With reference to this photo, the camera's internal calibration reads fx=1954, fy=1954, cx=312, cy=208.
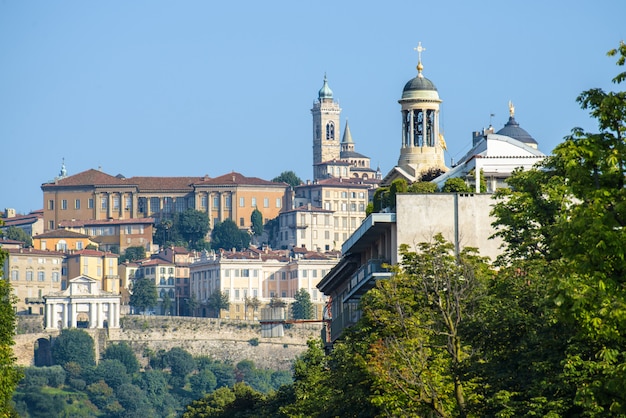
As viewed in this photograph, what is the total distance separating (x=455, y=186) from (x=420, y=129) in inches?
454

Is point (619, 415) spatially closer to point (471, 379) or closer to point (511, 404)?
point (511, 404)

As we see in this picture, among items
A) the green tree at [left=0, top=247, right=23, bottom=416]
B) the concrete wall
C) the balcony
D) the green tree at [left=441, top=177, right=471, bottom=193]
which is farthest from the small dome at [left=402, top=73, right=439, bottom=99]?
the green tree at [left=0, top=247, right=23, bottom=416]

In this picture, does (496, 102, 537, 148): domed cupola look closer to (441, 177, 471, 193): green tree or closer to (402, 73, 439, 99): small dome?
(402, 73, 439, 99): small dome

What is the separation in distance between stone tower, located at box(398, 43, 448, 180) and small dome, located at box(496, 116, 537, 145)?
1366 centimetres

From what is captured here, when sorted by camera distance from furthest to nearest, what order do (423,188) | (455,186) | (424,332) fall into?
(423,188), (455,186), (424,332)

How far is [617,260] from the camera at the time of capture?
20797mm

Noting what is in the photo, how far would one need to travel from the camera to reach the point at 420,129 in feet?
188

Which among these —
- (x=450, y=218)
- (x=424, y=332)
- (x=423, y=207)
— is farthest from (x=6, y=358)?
(x=450, y=218)

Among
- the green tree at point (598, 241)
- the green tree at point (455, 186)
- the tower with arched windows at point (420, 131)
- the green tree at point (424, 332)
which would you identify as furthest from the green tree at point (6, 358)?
the green tree at point (598, 241)


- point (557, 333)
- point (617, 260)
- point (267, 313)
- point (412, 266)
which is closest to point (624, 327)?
point (617, 260)

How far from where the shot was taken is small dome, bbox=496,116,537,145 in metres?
71.6

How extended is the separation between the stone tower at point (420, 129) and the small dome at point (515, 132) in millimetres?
13662

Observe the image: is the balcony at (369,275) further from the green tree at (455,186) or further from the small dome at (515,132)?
the small dome at (515,132)

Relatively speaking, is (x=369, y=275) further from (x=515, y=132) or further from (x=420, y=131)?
(x=515, y=132)
